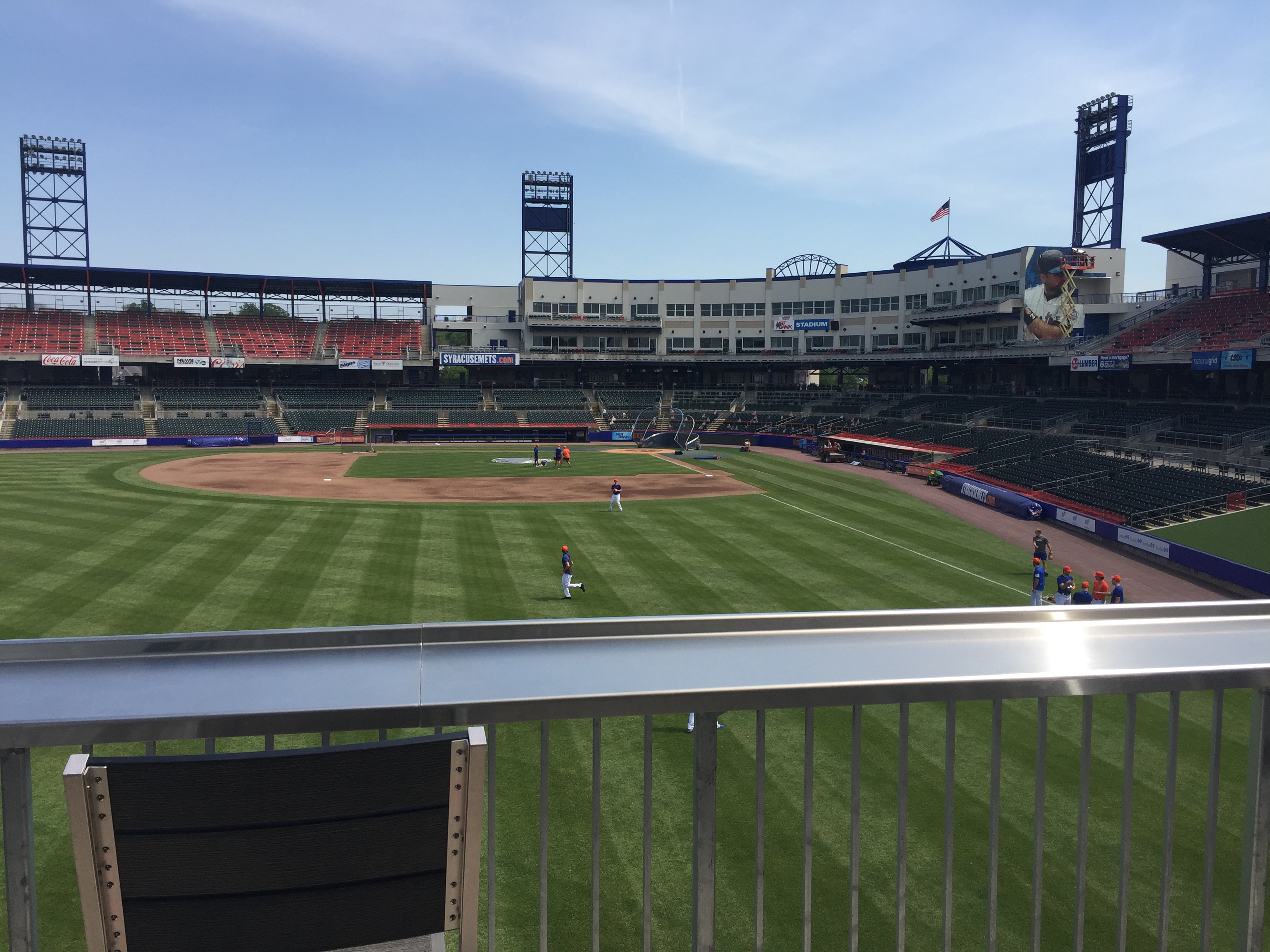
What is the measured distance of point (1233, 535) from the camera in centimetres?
2988

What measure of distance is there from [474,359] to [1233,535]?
70463 mm

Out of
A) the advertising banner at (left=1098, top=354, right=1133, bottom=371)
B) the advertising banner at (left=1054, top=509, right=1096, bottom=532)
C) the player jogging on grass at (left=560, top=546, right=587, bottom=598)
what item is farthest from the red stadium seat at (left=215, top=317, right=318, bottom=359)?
the advertising banner at (left=1054, top=509, right=1096, bottom=532)

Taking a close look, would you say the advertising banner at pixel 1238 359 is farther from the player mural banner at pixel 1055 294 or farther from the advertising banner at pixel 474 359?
the advertising banner at pixel 474 359

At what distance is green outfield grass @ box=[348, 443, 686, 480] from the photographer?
50969mm

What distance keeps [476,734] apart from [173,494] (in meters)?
43.0

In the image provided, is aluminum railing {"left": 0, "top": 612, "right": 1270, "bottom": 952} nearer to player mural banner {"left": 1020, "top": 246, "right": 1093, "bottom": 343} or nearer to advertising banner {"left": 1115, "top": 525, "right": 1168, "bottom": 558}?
advertising banner {"left": 1115, "top": 525, "right": 1168, "bottom": 558}

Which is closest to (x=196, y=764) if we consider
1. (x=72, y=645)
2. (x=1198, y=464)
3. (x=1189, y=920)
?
(x=72, y=645)

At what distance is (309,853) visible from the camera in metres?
2.64

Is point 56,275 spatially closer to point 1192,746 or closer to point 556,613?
point 556,613

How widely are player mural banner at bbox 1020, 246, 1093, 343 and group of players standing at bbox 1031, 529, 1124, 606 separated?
47145mm

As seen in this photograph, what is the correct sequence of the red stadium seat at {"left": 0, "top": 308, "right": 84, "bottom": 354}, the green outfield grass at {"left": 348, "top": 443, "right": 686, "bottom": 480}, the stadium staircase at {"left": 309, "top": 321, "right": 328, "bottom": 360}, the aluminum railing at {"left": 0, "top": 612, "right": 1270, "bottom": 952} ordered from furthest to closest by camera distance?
the stadium staircase at {"left": 309, "top": 321, "right": 328, "bottom": 360}, the red stadium seat at {"left": 0, "top": 308, "right": 84, "bottom": 354}, the green outfield grass at {"left": 348, "top": 443, "right": 686, "bottom": 480}, the aluminum railing at {"left": 0, "top": 612, "right": 1270, "bottom": 952}

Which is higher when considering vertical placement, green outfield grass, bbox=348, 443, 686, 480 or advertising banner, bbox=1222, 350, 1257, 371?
advertising banner, bbox=1222, 350, 1257, 371

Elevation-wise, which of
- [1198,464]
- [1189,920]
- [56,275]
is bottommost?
[1189,920]

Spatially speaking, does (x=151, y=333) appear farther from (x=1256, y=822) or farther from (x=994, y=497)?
(x=1256, y=822)
